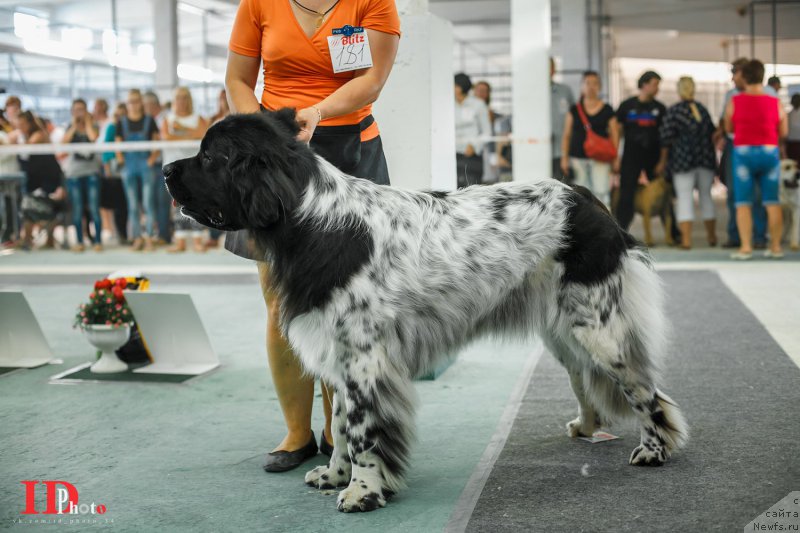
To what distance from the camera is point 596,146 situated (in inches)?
401

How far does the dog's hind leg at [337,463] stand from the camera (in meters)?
3.07

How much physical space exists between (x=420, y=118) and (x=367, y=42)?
1.85 meters

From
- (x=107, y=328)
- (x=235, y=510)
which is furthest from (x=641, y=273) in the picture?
(x=107, y=328)

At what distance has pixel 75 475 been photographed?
10.7ft

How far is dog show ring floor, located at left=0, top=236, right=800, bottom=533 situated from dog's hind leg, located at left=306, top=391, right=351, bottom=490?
5cm

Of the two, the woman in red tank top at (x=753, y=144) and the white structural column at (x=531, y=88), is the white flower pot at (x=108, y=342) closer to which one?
the white structural column at (x=531, y=88)

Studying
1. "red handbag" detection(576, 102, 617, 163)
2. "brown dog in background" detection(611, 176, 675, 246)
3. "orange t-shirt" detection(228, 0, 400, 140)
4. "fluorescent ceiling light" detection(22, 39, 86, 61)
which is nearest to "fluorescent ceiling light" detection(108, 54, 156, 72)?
"fluorescent ceiling light" detection(22, 39, 86, 61)

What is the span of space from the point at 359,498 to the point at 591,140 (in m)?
8.09

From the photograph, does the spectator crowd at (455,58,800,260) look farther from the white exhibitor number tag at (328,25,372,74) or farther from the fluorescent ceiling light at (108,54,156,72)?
the fluorescent ceiling light at (108,54,156,72)

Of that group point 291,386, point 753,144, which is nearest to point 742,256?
point 753,144

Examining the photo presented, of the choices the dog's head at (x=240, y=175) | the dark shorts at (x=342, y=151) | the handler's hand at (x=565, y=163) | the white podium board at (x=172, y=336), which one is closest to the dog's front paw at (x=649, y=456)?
the dark shorts at (x=342, y=151)

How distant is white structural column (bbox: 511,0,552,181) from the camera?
972 centimetres

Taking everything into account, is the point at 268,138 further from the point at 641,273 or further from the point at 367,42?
the point at 641,273

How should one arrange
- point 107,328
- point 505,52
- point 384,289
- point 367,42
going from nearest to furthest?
point 384,289 → point 367,42 → point 107,328 → point 505,52
